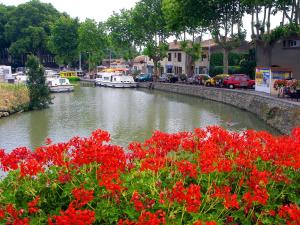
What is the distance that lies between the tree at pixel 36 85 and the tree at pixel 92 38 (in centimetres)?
4468

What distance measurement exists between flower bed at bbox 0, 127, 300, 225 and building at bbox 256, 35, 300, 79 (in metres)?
36.0

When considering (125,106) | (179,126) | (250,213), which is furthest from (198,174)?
(125,106)

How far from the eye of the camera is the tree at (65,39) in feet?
276

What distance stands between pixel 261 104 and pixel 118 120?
1028 cm

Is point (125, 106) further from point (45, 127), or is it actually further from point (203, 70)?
point (203, 70)

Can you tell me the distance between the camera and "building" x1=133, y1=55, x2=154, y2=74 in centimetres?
8788

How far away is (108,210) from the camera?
5121 millimetres

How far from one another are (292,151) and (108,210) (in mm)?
3027

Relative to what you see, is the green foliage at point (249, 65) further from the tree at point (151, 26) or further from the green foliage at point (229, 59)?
the tree at point (151, 26)

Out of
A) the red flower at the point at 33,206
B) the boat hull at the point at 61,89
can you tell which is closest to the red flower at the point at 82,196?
the red flower at the point at 33,206

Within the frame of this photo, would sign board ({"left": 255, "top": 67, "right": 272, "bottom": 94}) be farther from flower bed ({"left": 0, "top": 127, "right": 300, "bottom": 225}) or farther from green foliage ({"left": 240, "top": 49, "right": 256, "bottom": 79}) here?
flower bed ({"left": 0, "top": 127, "right": 300, "bottom": 225})

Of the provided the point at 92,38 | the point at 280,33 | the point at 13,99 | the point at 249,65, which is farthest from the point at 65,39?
the point at 280,33

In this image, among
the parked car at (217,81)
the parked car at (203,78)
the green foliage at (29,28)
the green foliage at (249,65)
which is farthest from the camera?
the green foliage at (29,28)

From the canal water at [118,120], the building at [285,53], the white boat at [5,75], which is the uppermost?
the building at [285,53]
